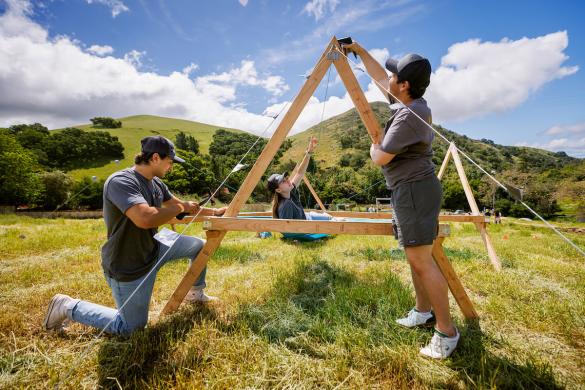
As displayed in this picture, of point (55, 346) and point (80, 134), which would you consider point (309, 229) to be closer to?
point (55, 346)

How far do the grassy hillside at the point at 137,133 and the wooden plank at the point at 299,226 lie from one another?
174 feet

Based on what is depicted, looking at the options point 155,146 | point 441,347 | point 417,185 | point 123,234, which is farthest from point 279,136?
point 441,347

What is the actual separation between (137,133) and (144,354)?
109483mm

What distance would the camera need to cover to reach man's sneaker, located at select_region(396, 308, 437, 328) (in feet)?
8.83

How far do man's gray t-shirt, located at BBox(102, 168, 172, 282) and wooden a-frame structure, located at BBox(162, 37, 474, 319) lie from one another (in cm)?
53

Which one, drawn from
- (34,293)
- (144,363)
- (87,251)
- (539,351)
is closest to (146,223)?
(144,363)

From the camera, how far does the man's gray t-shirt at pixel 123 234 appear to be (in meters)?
2.50

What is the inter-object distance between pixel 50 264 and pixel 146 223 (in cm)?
468

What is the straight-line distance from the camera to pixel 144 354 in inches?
89.7

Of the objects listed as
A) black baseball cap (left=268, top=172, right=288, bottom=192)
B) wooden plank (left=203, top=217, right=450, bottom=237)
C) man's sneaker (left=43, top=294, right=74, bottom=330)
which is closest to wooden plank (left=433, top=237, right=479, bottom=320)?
wooden plank (left=203, top=217, right=450, bottom=237)

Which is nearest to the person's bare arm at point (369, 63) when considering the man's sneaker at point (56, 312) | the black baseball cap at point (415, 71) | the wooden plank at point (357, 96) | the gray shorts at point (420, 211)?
the wooden plank at point (357, 96)

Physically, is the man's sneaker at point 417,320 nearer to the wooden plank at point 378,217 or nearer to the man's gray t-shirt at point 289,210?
the wooden plank at point 378,217

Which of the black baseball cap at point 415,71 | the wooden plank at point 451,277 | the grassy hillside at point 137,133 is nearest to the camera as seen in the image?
the black baseball cap at point 415,71

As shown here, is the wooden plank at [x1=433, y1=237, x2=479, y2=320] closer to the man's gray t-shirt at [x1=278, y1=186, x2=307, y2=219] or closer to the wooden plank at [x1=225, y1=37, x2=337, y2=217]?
the wooden plank at [x1=225, y1=37, x2=337, y2=217]
